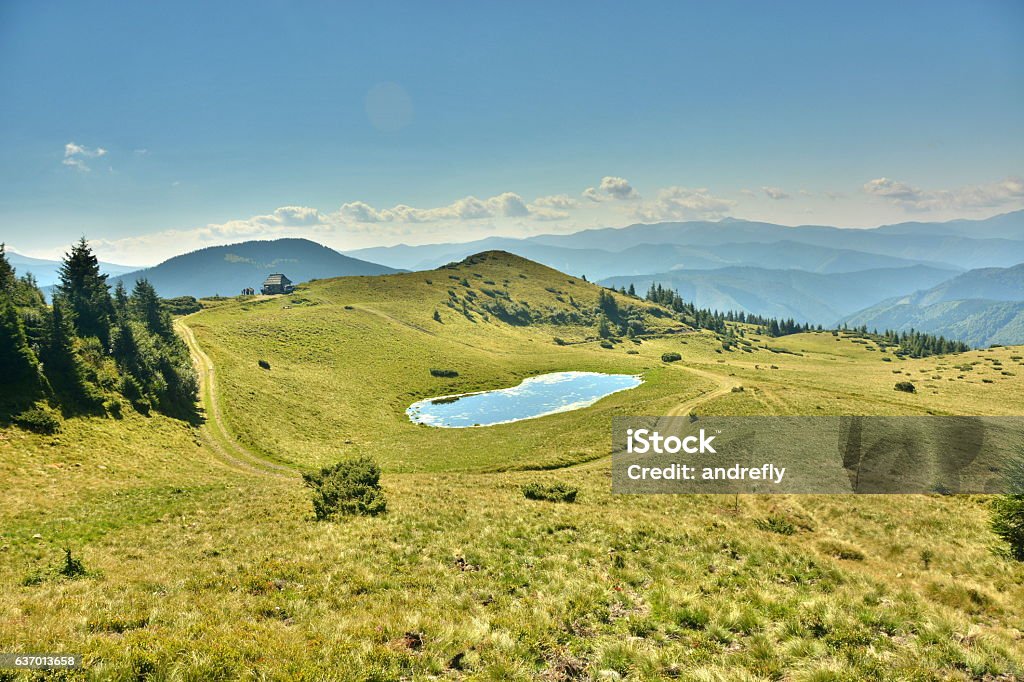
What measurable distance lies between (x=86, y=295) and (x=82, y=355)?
2017 centimetres

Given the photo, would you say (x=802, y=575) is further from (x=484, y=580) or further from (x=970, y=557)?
(x=484, y=580)

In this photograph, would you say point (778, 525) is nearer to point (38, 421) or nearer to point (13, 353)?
point (38, 421)

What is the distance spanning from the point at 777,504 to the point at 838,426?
22732 mm

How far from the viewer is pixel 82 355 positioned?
47812mm

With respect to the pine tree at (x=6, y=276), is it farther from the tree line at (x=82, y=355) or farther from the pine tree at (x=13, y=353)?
the pine tree at (x=13, y=353)

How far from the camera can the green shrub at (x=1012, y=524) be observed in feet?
57.6

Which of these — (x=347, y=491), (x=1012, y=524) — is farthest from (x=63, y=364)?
(x=1012, y=524)

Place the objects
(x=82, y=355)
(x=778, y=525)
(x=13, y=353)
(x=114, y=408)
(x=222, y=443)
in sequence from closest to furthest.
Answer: (x=778, y=525), (x=13, y=353), (x=114, y=408), (x=82, y=355), (x=222, y=443)

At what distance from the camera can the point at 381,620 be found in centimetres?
1136

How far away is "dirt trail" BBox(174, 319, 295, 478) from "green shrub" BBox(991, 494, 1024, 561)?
162 ft

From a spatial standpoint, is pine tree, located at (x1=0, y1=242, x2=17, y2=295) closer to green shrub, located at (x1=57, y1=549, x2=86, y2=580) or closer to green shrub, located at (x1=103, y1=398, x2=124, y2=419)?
green shrub, located at (x1=103, y1=398, x2=124, y2=419)

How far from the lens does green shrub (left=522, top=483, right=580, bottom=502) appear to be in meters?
29.5
